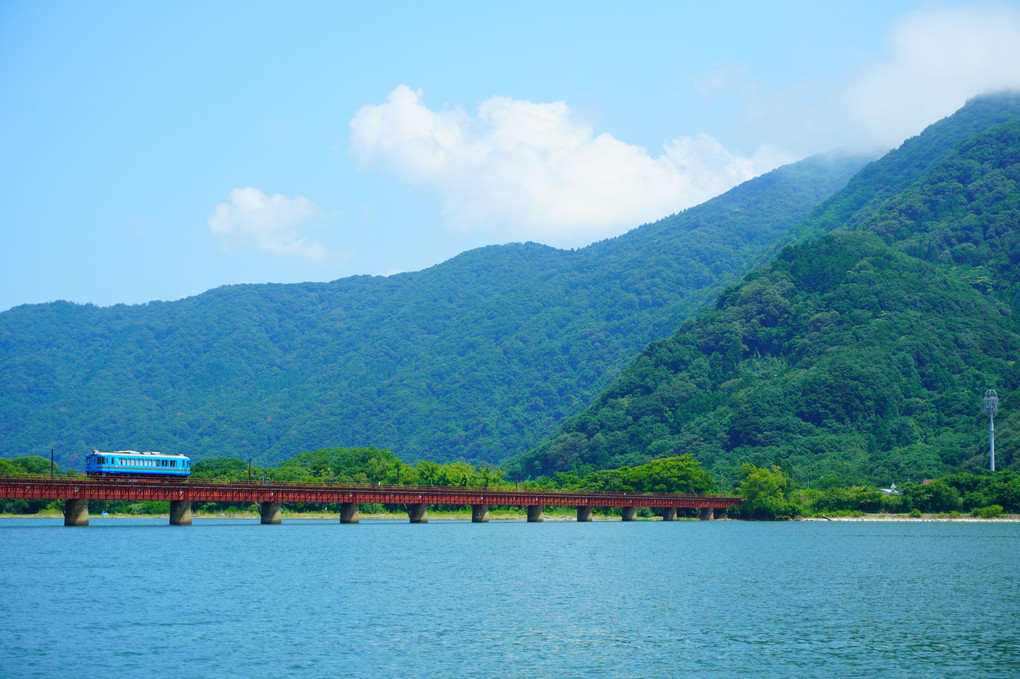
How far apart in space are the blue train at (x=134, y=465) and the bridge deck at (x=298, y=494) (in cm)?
167

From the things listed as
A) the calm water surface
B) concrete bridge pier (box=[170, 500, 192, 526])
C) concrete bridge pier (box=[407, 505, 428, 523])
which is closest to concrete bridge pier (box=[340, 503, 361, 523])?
concrete bridge pier (box=[407, 505, 428, 523])

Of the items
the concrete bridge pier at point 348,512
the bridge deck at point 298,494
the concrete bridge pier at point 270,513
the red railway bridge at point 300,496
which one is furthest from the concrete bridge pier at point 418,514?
the concrete bridge pier at point 270,513

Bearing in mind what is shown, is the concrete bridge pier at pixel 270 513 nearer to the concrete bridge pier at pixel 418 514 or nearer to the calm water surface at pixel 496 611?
the concrete bridge pier at pixel 418 514

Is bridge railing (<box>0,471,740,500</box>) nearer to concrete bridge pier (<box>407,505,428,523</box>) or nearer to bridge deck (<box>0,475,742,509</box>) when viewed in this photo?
bridge deck (<box>0,475,742,509</box>)

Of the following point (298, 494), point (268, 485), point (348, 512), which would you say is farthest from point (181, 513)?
point (348, 512)

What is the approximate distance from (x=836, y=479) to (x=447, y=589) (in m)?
149

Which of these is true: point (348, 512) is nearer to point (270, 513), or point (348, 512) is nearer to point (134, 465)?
point (270, 513)

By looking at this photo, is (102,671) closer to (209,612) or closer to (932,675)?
(209,612)

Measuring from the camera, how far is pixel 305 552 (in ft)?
276

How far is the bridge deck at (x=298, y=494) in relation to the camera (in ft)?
353

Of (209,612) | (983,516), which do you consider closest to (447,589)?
(209,612)

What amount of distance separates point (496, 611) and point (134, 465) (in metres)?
82.7

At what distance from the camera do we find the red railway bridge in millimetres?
109438

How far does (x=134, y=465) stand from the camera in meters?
120
